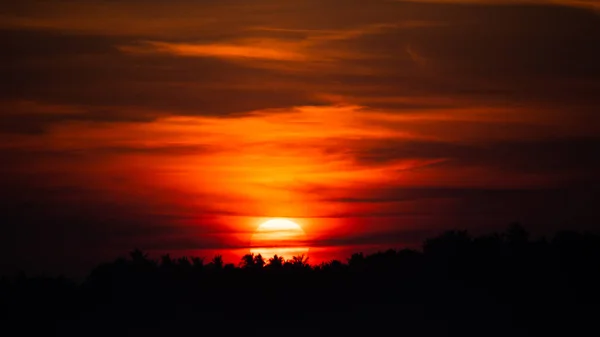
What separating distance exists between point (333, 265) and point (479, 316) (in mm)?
13829

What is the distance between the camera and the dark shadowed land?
238 ft

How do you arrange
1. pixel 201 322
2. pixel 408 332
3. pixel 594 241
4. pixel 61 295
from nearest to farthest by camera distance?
pixel 408 332 < pixel 201 322 < pixel 61 295 < pixel 594 241

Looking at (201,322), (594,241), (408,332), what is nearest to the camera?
(408,332)

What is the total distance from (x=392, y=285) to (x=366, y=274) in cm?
253

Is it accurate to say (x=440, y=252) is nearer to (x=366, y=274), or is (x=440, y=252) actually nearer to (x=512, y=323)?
(x=366, y=274)

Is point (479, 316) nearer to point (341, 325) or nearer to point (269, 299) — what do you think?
point (341, 325)

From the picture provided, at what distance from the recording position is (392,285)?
78.4 m

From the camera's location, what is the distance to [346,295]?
77875 millimetres

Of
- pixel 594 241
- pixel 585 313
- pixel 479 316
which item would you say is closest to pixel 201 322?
pixel 479 316

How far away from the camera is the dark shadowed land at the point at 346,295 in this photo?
72.4 meters

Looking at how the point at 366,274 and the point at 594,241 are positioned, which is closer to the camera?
the point at 366,274

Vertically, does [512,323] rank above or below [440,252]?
below

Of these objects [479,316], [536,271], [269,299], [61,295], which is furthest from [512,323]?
[61,295]

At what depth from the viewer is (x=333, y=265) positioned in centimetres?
8344
